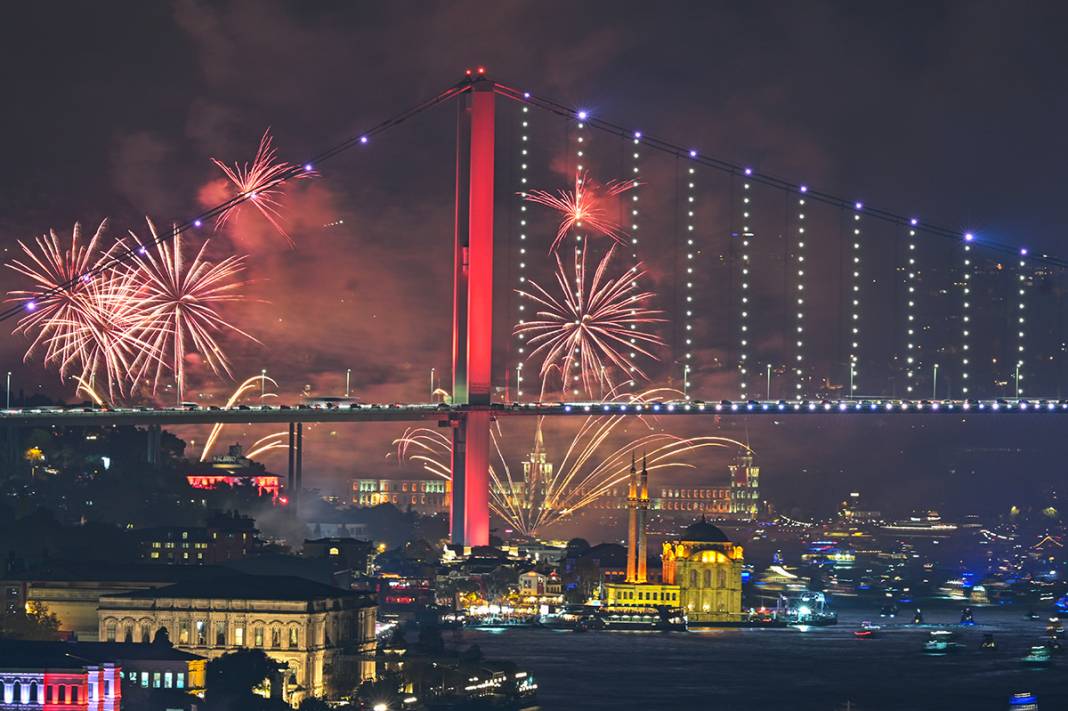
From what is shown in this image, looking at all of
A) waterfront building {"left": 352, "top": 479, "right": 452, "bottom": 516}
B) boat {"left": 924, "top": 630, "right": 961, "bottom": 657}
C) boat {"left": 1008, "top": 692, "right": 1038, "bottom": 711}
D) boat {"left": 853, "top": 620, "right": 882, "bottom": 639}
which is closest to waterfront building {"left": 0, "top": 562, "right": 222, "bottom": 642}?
boat {"left": 1008, "top": 692, "right": 1038, "bottom": 711}

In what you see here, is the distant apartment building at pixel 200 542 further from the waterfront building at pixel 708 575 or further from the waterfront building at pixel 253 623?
the waterfront building at pixel 253 623

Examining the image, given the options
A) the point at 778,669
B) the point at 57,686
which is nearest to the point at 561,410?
the point at 778,669

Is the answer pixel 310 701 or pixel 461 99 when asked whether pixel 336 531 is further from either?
pixel 310 701

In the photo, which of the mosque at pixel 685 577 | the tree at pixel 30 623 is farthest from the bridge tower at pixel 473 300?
the mosque at pixel 685 577

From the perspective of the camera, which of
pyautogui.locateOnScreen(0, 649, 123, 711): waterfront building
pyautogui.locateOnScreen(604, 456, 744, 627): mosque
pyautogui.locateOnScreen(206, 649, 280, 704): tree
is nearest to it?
pyautogui.locateOnScreen(0, 649, 123, 711): waterfront building

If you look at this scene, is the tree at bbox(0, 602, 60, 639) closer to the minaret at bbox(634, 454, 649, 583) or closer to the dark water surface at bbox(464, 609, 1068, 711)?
the dark water surface at bbox(464, 609, 1068, 711)

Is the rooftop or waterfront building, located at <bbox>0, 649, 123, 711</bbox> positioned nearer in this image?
waterfront building, located at <bbox>0, 649, 123, 711</bbox>
